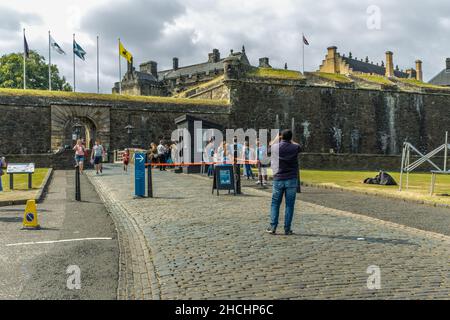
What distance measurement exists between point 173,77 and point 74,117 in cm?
4867

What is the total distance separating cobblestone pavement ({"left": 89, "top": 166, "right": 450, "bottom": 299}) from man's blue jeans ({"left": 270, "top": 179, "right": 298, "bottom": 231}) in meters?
0.30

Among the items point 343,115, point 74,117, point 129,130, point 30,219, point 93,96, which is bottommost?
point 30,219

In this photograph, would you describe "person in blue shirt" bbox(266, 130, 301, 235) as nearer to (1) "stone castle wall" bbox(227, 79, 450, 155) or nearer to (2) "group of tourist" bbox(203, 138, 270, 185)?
(2) "group of tourist" bbox(203, 138, 270, 185)

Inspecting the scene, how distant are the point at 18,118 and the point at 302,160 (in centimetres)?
1918

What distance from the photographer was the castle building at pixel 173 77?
71688 millimetres

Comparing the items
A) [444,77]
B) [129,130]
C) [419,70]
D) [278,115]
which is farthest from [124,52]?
[419,70]

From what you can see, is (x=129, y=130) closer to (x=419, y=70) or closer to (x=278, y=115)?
(x=278, y=115)

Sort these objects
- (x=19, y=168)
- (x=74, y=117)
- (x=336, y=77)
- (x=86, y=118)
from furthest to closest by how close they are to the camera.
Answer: (x=336, y=77) < (x=86, y=118) < (x=74, y=117) < (x=19, y=168)

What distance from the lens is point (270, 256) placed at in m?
6.07

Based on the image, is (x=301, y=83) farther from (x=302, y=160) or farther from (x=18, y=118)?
(x=18, y=118)

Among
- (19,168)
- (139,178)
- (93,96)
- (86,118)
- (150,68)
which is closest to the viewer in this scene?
(139,178)

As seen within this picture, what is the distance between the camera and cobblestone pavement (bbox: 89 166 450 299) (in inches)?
185

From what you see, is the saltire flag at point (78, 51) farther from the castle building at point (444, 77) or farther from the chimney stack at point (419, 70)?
the chimney stack at point (419, 70)
